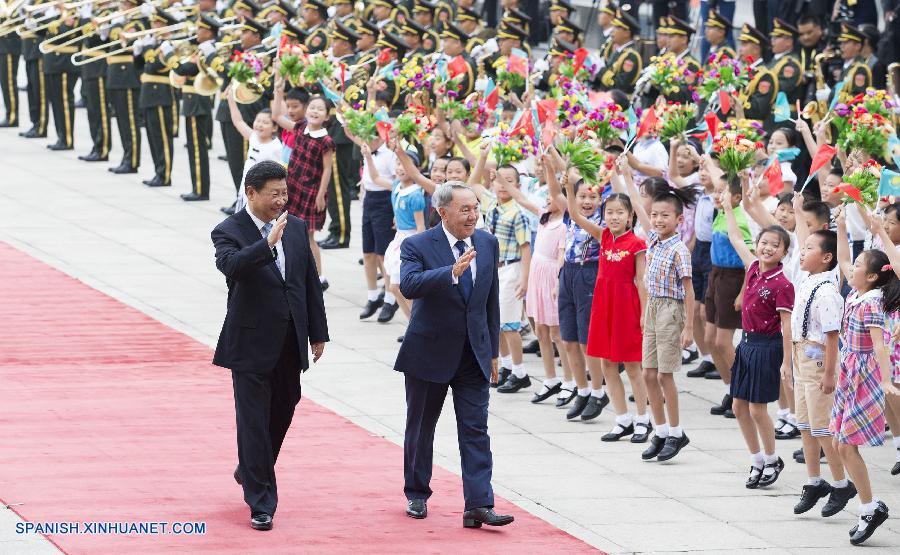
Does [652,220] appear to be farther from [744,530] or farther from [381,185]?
[381,185]

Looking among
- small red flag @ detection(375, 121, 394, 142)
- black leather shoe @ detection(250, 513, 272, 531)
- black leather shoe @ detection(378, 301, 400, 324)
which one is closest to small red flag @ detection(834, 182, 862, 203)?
black leather shoe @ detection(250, 513, 272, 531)

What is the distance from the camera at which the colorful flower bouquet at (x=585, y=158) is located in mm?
11516

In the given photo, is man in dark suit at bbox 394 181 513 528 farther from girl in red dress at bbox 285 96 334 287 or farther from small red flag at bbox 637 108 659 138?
girl in red dress at bbox 285 96 334 287

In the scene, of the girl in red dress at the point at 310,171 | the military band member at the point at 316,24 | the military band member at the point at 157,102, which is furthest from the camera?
the military band member at the point at 157,102

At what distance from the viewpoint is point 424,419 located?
363 inches

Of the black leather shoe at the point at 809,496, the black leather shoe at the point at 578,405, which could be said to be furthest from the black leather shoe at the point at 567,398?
the black leather shoe at the point at 809,496

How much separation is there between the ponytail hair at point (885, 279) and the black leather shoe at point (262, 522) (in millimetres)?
3575

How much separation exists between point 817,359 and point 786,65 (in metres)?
8.56

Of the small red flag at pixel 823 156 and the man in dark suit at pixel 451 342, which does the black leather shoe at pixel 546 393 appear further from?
the man in dark suit at pixel 451 342

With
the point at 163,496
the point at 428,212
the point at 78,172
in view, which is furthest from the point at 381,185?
the point at 78,172

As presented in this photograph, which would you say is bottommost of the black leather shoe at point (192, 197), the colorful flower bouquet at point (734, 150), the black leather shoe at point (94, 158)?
the black leather shoe at point (94, 158)

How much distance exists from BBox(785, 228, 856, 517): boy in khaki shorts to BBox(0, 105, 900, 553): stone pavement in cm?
19

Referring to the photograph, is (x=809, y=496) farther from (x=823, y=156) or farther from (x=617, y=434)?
(x=823, y=156)

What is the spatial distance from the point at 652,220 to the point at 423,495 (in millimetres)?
2724
